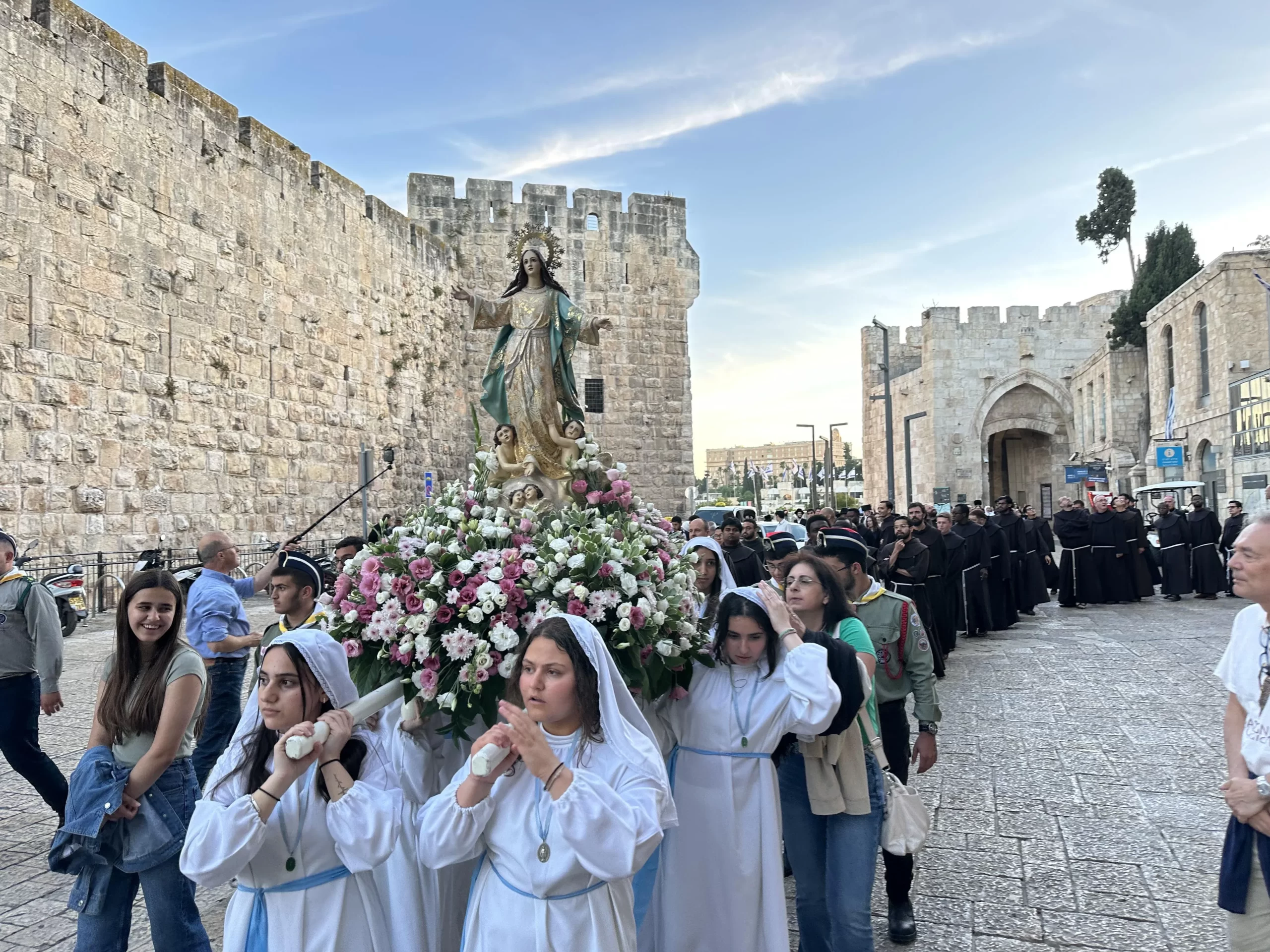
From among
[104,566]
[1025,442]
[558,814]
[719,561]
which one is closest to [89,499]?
[104,566]

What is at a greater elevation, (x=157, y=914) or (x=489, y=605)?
(x=489, y=605)

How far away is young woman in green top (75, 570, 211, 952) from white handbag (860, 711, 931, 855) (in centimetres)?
252

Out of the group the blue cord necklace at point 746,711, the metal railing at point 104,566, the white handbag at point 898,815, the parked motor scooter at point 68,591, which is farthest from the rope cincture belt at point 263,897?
the parked motor scooter at point 68,591

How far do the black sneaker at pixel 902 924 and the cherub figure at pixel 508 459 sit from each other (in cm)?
279

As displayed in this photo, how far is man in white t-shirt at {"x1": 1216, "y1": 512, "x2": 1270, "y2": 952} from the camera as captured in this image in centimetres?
269

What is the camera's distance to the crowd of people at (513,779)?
8.06ft

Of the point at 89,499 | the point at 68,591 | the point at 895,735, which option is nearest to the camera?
the point at 895,735

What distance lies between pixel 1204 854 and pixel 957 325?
3265 centimetres

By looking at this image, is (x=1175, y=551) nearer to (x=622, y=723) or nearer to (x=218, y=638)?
(x=218, y=638)

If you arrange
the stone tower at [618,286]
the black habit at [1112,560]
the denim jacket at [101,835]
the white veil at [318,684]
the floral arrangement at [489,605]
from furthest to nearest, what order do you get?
the stone tower at [618,286]
the black habit at [1112,560]
the floral arrangement at [489,605]
the denim jacket at [101,835]
the white veil at [318,684]

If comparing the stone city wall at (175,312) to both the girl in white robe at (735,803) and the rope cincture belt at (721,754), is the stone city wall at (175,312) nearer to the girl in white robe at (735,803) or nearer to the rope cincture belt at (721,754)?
the rope cincture belt at (721,754)

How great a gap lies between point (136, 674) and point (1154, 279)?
38.7 meters

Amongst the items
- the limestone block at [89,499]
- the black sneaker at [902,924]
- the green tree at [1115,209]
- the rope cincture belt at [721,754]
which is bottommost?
the black sneaker at [902,924]

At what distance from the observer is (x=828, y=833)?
353 centimetres
